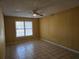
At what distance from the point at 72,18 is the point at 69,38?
1.12m

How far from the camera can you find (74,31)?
450 centimetres

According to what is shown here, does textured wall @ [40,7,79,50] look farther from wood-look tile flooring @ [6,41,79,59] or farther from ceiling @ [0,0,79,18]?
ceiling @ [0,0,79,18]

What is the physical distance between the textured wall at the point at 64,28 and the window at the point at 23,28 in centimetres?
179

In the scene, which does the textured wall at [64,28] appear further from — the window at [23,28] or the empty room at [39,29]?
the window at [23,28]

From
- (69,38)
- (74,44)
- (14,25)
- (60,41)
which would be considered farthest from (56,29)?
(14,25)

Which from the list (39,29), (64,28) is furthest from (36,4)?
(39,29)

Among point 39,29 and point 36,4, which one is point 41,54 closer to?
point 36,4

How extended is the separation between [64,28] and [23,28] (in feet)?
13.7

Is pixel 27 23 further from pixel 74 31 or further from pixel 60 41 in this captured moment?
pixel 74 31

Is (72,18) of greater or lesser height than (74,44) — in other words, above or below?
above

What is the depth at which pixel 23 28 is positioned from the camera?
26.7ft

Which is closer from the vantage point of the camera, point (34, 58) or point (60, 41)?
point (34, 58)

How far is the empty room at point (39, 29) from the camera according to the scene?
3758mm

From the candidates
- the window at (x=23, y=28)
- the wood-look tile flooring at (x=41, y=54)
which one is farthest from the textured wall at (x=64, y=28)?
the window at (x=23, y=28)
